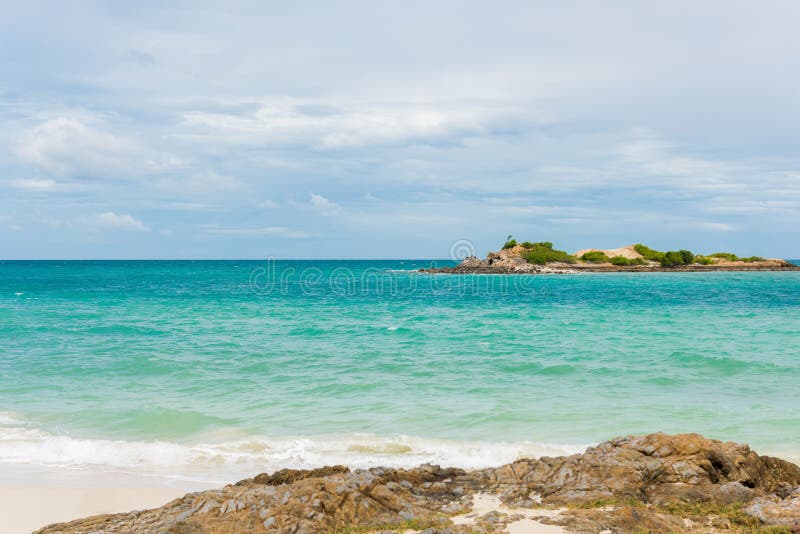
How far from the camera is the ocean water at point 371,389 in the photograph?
47.1 ft

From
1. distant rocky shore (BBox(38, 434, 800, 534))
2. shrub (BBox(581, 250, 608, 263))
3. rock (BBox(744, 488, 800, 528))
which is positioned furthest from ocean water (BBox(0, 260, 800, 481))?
shrub (BBox(581, 250, 608, 263))

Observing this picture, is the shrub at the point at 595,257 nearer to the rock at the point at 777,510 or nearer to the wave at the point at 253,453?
the wave at the point at 253,453

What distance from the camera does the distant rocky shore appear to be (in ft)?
27.5

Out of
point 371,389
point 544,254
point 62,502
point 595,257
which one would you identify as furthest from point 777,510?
point 595,257

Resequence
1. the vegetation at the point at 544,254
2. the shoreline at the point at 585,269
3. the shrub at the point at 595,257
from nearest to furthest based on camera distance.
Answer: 1. the shoreline at the point at 585,269
2. the vegetation at the point at 544,254
3. the shrub at the point at 595,257

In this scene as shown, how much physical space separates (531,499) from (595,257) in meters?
132

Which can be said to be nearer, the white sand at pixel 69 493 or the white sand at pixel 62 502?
the white sand at pixel 62 502

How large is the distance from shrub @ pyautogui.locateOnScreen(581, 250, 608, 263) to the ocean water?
94.9 m

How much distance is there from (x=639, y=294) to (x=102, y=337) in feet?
180

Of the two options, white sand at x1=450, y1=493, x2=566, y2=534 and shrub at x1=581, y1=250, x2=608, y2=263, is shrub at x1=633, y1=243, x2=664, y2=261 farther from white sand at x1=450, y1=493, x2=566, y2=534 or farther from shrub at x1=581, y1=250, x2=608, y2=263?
white sand at x1=450, y1=493, x2=566, y2=534

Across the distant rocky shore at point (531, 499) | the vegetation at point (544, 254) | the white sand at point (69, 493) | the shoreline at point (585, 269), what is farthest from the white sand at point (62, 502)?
the vegetation at point (544, 254)

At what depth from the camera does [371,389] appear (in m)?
20.0

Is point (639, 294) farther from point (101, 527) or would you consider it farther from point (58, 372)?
point (101, 527)

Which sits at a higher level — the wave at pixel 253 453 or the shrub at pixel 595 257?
the shrub at pixel 595 257
